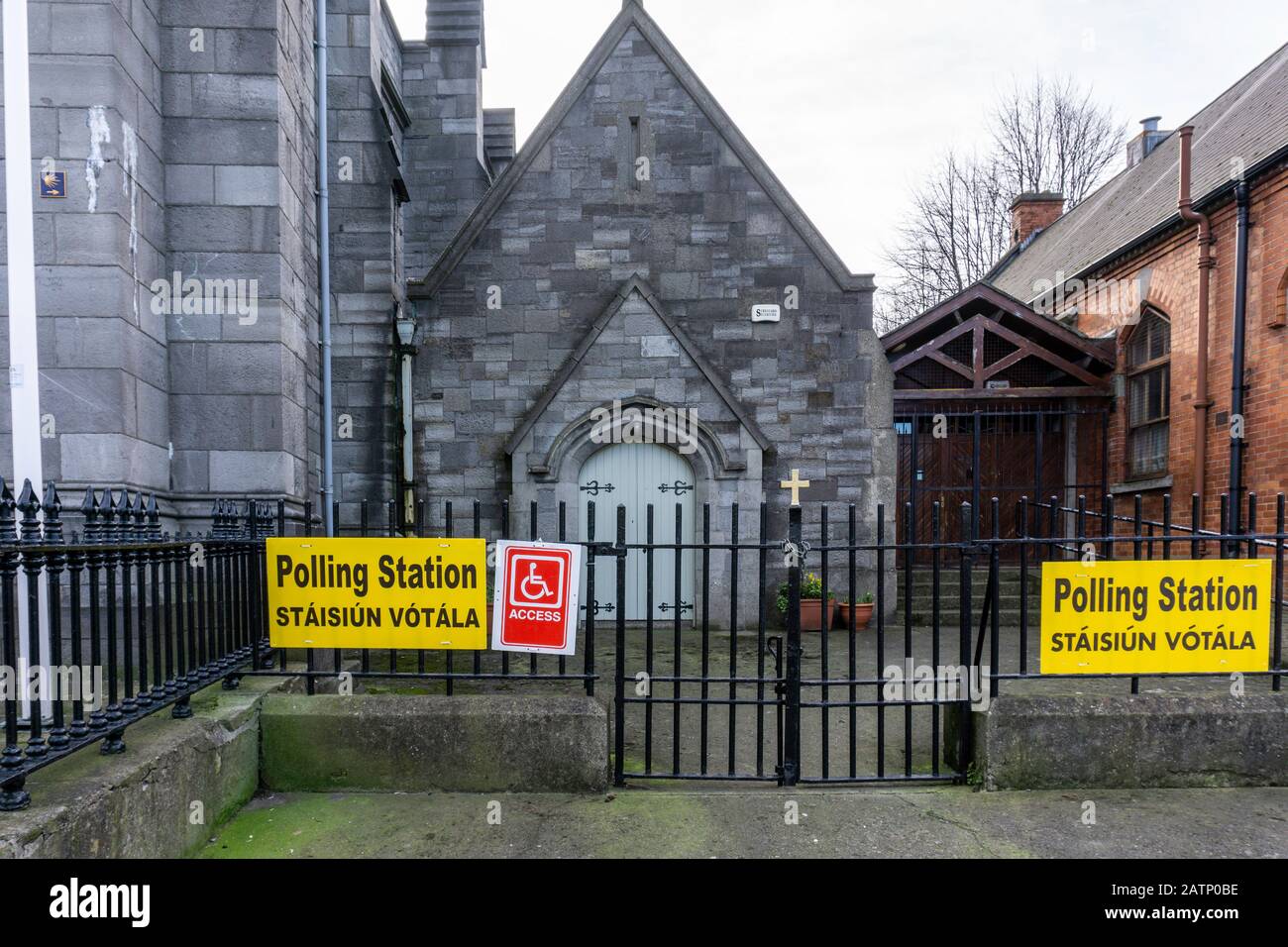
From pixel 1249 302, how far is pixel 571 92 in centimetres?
959

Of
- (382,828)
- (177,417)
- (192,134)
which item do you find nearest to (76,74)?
(192,134)

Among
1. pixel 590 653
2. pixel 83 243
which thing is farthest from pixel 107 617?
pixel 83 243

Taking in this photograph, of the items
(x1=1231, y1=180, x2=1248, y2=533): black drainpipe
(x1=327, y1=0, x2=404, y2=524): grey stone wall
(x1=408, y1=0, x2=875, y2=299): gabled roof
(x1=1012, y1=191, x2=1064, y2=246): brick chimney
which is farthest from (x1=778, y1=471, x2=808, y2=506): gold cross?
(x1=1012, y1=191, x2=1064, y2=246): brick chimney

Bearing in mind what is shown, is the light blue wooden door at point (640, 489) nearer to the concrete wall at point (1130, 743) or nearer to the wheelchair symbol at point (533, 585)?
the wheelchair symbol at point (533, 585)

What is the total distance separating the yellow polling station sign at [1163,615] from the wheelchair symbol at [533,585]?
8.71 ft

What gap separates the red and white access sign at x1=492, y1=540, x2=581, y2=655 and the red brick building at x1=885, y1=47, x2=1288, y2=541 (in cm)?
833

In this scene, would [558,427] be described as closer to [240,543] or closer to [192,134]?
[192,134]

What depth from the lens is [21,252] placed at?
4.18 metres

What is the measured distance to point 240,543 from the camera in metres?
4.01

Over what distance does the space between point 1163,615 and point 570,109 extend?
333 inches

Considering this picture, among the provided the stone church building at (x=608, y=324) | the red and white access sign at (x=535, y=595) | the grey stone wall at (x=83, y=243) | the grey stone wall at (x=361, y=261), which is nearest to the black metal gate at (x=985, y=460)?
the stone church building at (x=608, y=324)

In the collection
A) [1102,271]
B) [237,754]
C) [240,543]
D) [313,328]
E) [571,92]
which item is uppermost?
[571,92]

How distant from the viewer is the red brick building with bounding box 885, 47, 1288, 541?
31.4 ft

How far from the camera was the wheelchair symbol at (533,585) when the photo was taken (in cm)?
392
